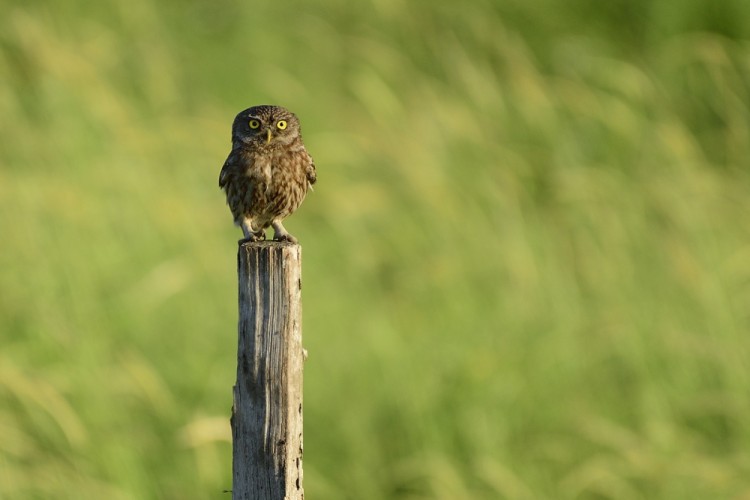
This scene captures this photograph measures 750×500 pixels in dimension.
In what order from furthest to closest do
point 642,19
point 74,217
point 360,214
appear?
point 642,19 < point 360,214 < point 74,217

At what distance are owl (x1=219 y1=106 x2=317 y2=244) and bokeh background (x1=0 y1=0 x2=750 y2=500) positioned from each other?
117 centimetres

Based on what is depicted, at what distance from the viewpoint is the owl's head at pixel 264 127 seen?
4.28 m

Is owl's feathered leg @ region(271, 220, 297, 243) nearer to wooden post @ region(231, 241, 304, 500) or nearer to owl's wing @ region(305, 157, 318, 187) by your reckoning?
owl's wing @ region(305, 157, 318, 187)

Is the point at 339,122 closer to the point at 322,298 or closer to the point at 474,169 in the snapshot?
the point at 474,169

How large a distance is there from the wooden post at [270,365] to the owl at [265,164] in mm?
864

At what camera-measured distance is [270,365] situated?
3387mm

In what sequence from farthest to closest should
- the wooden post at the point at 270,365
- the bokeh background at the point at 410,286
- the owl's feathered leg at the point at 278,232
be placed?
the bokeh background at the point at 410,286 < the owl's feathered leg at the point at 278,232 < the wooden post at the point at 270,365

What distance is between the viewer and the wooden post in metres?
3.38

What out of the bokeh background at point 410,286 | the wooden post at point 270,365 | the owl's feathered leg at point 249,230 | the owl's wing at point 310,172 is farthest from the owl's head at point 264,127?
the bokeh background at point 410,286

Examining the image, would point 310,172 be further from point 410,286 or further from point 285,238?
point 410,286

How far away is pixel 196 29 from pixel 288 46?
1289 mm

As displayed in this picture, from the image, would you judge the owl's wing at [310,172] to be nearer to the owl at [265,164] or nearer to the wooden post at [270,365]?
the owl at [265,164]

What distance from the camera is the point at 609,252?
22.9ft

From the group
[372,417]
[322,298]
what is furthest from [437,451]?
[322,298]
